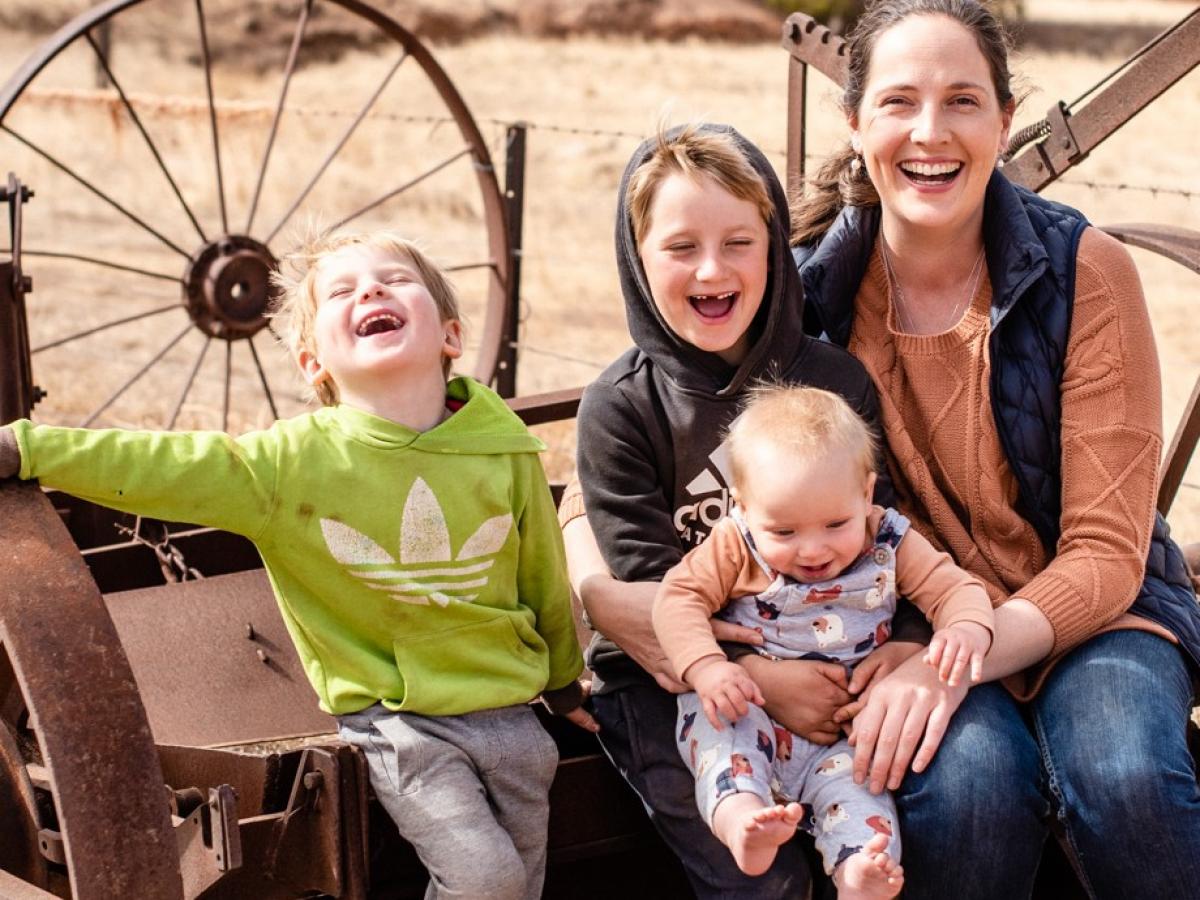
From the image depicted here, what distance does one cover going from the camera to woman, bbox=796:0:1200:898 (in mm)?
1889

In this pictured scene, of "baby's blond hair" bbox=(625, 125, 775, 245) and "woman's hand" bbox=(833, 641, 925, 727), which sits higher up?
"baby's blond hair" bbox=(625, 125, 775, 245)

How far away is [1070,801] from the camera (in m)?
1.92

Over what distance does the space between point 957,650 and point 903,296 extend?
2.01 ft

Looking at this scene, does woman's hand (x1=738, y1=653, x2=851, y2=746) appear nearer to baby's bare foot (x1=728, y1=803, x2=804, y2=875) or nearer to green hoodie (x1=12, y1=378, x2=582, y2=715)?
baby's bare foot (x1=728, y1=803, x2=804, y2=875)

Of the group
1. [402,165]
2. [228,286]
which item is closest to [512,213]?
[228,286]

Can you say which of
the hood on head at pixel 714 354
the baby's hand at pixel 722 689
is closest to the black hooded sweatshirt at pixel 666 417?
the hood on head at pixel 714 354

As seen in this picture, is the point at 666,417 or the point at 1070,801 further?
the point at 666,417

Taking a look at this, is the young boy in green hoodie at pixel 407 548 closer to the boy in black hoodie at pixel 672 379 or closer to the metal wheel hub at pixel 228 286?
the boy in black hoodie at pixel 672 379

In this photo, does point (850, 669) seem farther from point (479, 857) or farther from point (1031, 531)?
point (479, 857)

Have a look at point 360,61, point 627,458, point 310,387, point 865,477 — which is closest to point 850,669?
point 865,477

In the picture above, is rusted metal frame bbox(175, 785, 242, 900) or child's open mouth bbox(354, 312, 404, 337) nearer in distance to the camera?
rusted metal frame bbox(175, 785, 242, 900)

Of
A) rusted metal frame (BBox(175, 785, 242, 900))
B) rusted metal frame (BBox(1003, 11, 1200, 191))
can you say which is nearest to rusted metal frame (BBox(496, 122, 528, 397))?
rusted metal frame (BBox(1003, 11, 1200, 191))

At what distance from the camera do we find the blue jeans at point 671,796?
193 cm

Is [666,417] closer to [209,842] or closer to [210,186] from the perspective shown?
[209,842]
